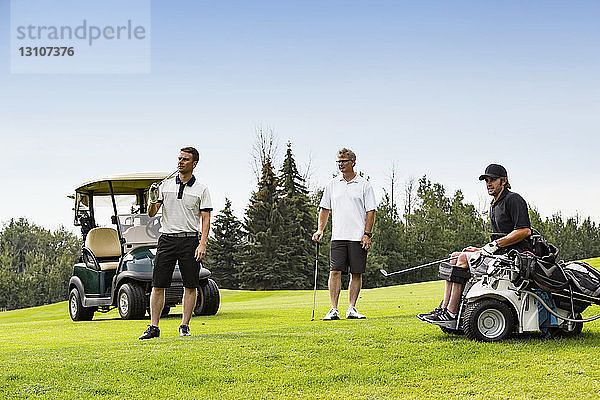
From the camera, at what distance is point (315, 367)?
5.86 m

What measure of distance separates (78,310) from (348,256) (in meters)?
5.50

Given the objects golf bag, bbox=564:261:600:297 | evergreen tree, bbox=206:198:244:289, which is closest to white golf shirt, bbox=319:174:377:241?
golf bag, bbox=564:261:600:297

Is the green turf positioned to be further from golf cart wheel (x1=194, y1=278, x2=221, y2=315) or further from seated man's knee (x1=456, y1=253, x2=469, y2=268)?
golf cart wheel (x1=194, y1=278, x2=221, y2=315)

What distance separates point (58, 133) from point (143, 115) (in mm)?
4995

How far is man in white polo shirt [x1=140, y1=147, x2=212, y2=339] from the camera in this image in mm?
7480

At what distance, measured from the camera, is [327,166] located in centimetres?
5066

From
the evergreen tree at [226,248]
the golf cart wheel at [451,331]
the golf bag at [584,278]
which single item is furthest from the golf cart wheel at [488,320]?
the evergreen tree at [226,248]

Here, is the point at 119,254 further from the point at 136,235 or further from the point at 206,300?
the point at 206,300

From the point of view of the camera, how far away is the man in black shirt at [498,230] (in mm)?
6375

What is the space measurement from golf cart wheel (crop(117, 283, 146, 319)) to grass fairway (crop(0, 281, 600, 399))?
3.61 metres

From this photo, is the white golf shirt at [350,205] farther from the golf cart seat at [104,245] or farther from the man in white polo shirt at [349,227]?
the golf cart seat at [104,245]

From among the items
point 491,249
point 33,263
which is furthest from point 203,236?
point 33,263

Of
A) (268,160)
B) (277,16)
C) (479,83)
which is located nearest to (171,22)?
(277,16)

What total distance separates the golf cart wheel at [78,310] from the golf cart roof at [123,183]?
5.65ft
